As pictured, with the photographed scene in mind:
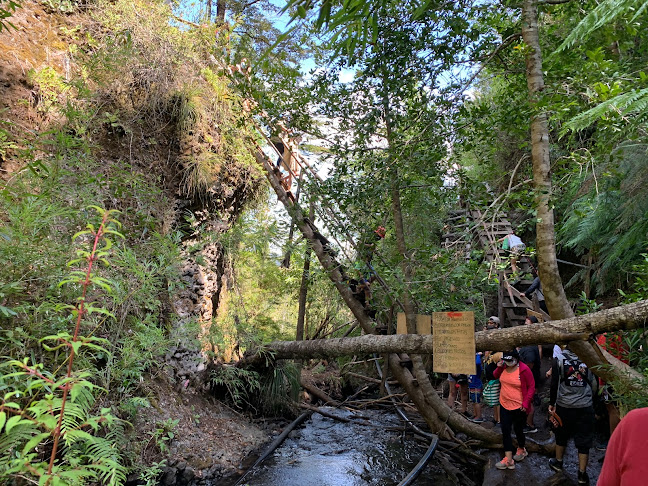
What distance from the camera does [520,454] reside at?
543 cm

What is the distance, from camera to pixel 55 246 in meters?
3.07

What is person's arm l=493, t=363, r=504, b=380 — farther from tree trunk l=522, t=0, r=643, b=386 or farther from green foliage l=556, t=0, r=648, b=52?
green foliage l=556, t=0, r=648, b=52

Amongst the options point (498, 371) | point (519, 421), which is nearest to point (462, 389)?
point (498, 371)

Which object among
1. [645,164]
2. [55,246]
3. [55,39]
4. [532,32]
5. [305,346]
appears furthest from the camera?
[305,346]

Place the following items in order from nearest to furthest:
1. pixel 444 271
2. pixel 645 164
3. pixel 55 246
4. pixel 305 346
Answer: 1. pixel 55 246
2. pixel 444 271
3. pixel 645 164
4. pixel 305 346

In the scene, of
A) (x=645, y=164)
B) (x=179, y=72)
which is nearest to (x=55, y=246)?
(x=179, y=72)

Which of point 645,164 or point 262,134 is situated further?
point 262,134

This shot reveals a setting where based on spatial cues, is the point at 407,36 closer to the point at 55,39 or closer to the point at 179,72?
the point at 179,72

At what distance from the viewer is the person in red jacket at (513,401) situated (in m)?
5.27

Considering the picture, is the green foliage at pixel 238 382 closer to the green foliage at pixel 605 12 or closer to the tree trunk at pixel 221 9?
the green foliage at pixel 605 12

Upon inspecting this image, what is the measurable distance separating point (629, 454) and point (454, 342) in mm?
2368

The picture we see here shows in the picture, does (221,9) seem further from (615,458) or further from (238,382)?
(615,458)

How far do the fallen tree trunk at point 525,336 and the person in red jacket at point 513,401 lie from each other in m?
1.40

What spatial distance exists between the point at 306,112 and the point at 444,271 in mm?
3224
